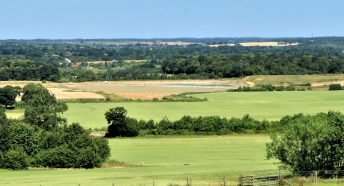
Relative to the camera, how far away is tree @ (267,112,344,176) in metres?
42.5

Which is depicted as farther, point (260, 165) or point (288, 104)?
point (288, 104)

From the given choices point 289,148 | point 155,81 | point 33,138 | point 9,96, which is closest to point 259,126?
point 33,138

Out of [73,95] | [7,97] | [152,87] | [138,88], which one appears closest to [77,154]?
[7,97]

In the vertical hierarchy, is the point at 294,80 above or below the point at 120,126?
below

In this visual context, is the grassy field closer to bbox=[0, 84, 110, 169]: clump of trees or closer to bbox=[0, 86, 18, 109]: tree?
bbox=[0, 86, 18, 109]: tree

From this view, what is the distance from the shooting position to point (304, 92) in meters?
118

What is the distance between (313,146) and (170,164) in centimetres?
1387

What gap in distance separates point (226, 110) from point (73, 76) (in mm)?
85919

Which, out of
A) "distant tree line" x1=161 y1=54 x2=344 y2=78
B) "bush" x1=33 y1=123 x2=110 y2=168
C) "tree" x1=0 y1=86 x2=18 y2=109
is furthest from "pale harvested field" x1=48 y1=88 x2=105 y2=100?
"bush" x1=33 y1=123 x2=110 y2=168

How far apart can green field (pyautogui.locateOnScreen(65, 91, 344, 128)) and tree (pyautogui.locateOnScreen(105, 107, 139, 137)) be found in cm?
640

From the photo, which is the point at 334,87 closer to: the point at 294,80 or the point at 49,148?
the point at 294,80

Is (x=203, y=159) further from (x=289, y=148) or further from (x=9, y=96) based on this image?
(x=9, y=96)

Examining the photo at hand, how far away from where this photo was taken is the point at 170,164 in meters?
54.1

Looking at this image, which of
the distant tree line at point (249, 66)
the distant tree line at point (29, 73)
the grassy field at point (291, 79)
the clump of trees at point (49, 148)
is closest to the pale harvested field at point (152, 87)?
the grassy field at point (291, 79)
